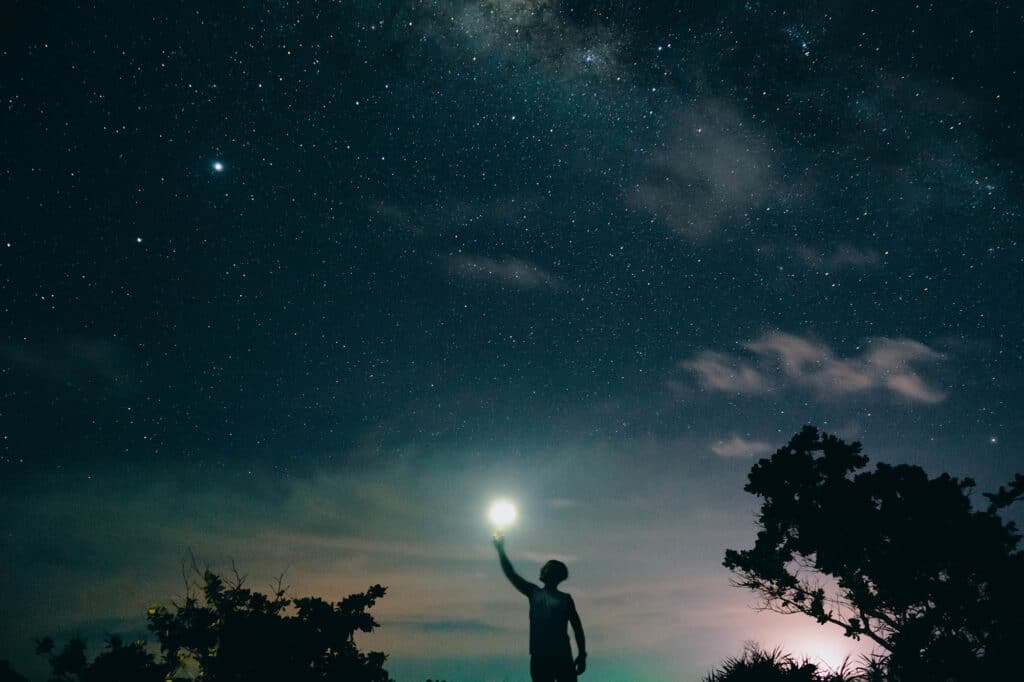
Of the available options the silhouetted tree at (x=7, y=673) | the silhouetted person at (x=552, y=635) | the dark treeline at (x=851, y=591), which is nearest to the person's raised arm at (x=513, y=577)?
the silhouetted person at (x=552, y=635)

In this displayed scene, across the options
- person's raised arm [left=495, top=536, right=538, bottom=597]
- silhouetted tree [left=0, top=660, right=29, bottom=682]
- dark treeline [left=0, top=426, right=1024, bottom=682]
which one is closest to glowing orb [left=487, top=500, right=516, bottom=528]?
person's raised arm [left=495, top=536, right=538, bottom=597]

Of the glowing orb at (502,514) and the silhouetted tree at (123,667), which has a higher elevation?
the glowing orb at (502,514)

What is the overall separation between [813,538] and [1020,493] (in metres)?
5.08

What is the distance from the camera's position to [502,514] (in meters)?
5.18

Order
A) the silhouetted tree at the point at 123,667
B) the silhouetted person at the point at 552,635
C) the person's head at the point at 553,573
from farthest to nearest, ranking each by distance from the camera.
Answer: the silhouetted tree at the point at 123,667 < the person's head at the point at 553,573 < the silhouetted person at the point at 552,635

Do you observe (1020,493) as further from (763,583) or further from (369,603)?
(369,603)

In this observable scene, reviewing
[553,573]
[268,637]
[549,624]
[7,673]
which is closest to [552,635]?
[549,624]

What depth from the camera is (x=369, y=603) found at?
14453mm

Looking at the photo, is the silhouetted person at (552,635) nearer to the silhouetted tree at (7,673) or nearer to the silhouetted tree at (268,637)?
the silhouetted tree at (268,637)

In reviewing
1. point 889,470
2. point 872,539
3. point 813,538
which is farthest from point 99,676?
point 889,470

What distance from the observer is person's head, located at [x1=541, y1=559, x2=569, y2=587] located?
14.5 feet

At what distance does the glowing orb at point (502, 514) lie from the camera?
16.8 feet

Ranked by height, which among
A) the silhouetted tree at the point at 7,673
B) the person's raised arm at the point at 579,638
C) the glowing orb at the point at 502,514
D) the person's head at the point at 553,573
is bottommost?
the silhouetted tree at the point at 7,673

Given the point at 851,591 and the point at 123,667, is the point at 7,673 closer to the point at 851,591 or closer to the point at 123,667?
the point at 123,667
